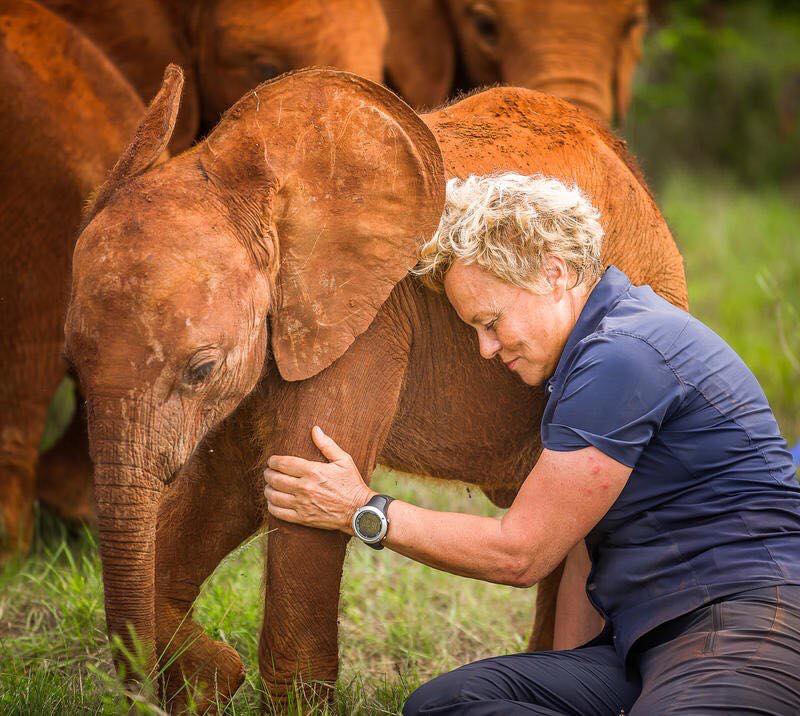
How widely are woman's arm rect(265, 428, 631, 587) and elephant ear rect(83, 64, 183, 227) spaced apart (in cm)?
77

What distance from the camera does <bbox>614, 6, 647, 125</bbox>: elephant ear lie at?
7.12 m

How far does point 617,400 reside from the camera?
9.50 feet

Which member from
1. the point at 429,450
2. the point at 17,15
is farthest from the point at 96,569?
the point at 17,15

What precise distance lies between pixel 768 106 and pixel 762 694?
14.2 metres

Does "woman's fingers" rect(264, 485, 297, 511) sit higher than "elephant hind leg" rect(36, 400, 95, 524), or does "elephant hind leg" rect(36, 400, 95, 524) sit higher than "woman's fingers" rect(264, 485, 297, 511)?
"woman's fingers" rect(264, 485, 297, 511)

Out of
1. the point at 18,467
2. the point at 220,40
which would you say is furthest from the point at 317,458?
the point at 220,40

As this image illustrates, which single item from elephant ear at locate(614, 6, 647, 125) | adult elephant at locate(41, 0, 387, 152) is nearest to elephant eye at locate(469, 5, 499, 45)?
elephant ear at locate(614, 6, 647, 125)

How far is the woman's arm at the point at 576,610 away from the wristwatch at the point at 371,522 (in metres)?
0.73

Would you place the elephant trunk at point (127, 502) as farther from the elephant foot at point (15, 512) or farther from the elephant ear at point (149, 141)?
the elephant foot at point (15, 512)

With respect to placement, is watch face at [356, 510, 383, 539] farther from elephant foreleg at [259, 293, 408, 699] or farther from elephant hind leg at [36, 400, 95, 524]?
elephant hind leg at [36, 400, 95, 524]

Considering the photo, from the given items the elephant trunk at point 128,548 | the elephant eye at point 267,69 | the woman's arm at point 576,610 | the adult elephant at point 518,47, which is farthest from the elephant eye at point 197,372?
the adult elephant at point 518,47

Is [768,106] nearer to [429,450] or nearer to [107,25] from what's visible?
[107,25]

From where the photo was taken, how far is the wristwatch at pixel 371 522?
3.12m

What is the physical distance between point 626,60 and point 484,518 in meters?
4.67
